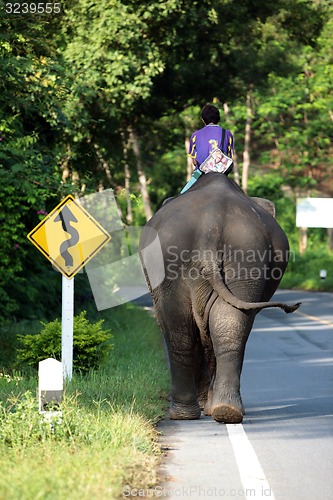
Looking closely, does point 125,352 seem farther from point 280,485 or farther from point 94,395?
point 280,485

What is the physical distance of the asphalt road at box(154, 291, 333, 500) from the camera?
766 centimetres

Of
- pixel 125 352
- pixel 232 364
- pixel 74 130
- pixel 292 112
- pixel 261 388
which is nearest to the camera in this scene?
pixel 232 364

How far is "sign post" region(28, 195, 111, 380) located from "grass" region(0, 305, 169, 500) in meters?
0.58

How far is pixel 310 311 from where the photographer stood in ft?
104

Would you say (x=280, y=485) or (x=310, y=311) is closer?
(x=280, y=485)

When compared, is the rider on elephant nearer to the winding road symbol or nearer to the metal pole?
the winding road symbol

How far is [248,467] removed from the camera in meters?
8.42

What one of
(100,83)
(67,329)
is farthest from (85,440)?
(100,83)

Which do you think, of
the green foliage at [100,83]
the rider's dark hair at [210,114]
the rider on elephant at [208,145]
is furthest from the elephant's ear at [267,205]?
the green foliage at [100,83]

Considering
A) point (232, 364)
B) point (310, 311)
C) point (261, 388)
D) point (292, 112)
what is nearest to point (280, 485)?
point (232, 364)

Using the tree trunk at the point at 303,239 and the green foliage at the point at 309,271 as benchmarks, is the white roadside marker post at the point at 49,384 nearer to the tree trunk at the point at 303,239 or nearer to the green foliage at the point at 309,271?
the green foliage at the point at 309,271

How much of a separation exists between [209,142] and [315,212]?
4503 cm

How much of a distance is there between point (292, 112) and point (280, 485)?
169 ft

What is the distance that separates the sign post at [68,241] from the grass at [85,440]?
580mm
